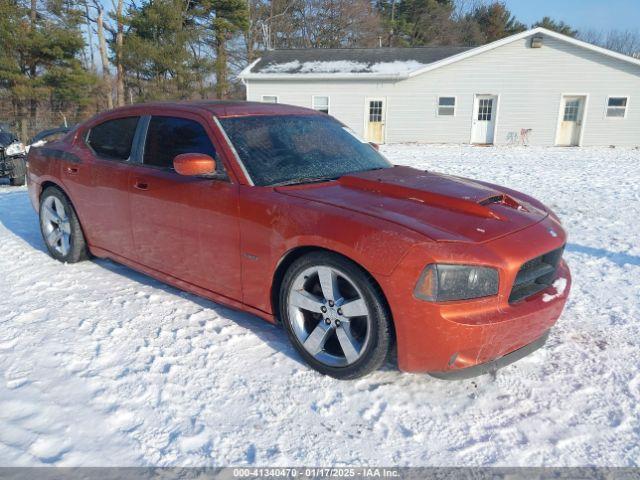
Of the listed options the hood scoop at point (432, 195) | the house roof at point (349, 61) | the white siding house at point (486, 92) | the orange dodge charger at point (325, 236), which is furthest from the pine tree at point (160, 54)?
the hood scoop at point (432, 195)

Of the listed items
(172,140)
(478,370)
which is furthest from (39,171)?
(478,370)

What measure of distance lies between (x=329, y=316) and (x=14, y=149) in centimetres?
885

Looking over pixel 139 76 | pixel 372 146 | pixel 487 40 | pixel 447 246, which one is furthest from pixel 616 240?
pixel 487 40

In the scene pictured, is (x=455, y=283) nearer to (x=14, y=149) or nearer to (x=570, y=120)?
(x=14, y=149)

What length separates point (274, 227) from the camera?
9.62 ft

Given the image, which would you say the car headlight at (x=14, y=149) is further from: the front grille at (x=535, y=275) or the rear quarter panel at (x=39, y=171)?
the front grille at (x=535, y=275)

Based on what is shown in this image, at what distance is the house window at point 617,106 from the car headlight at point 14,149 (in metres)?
20.4

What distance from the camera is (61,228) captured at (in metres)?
4.82

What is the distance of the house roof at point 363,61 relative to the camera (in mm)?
19312

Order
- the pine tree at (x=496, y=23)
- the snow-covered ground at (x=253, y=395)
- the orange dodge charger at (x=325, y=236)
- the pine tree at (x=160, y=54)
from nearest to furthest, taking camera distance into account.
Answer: the snow-covered ground at (x=253, y=395) < the orange dodge charger at (x=325, y=236) < the pine tree at (x=160, y=54) < the pine tree at (x=496, y=23)

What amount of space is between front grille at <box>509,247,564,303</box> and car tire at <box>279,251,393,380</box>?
0.75 m

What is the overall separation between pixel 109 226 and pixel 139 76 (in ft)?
77.3

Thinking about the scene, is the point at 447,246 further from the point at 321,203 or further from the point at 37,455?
the point at 37,455

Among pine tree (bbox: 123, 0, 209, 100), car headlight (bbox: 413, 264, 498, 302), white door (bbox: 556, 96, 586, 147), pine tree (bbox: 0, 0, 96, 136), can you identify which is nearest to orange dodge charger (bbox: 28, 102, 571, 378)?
car headlight (bbox: 413, 264, 498, 302)
